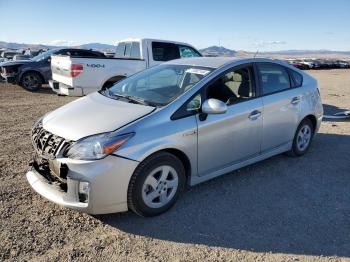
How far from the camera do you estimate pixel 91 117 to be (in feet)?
12.8

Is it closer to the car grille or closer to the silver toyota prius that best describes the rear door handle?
the silver toyota prius

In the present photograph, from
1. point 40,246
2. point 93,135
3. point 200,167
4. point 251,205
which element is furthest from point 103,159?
point 251,205

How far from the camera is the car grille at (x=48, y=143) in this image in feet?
11.8

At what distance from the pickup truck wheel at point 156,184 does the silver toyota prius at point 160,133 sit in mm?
11

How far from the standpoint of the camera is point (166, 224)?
3791mm

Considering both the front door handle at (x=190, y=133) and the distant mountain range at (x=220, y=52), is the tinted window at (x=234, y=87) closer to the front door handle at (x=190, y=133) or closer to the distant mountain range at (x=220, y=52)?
the front door handle at (x=190, y=133)

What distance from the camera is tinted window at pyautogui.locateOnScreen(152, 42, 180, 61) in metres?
10.5

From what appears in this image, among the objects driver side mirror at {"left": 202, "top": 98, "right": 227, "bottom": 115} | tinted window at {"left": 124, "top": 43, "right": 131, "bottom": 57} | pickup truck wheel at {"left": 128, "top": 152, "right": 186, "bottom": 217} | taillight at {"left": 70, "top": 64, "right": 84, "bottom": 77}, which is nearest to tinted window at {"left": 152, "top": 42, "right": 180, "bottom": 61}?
tinted window at {"left": 124, "top": 43, "right": 131, "bottom": 57}

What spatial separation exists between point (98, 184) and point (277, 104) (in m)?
2.92

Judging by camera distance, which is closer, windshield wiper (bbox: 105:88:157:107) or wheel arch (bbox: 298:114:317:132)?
windshield wiper (bbox: 105:88:157:107)

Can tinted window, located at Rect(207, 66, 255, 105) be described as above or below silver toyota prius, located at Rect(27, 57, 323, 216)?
above

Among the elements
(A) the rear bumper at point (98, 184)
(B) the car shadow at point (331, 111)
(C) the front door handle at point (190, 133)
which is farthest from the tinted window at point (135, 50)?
(A) the rear bumper at point (98, 184)

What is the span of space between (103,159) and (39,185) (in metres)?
0.88

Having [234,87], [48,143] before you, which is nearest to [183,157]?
[234,87]
